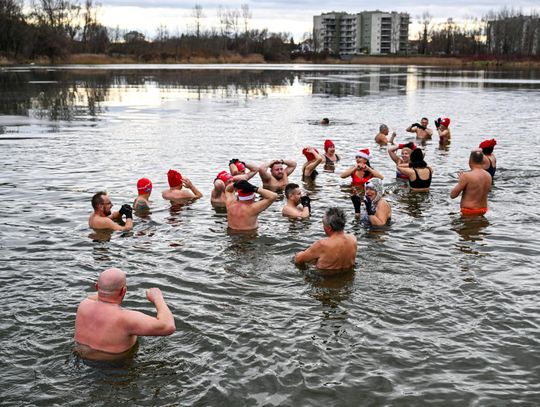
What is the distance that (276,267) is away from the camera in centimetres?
925

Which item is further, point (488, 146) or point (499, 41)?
point (499, 41)

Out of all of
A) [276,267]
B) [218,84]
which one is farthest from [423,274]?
[218,84]

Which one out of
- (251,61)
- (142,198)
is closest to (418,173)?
(142,198)

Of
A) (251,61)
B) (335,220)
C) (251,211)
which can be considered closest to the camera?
(335,220)

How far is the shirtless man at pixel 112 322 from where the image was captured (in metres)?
6.08

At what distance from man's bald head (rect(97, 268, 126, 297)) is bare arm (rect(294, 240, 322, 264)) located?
355cm

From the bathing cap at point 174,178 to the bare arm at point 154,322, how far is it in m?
7.12

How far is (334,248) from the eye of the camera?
28.7 ft

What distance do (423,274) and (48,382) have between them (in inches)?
215

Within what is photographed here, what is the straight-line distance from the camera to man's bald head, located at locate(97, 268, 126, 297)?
6.04 metres

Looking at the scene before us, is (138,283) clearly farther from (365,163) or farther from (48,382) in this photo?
(365,163)

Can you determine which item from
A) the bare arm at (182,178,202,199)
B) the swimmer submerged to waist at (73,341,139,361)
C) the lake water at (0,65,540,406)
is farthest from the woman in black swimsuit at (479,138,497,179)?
the swimmer submerged to waist at (73,341,139,361)

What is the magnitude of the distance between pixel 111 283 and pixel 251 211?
16.4ft

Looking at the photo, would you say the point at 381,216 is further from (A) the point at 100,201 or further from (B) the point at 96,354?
(B) the point at 96,354
